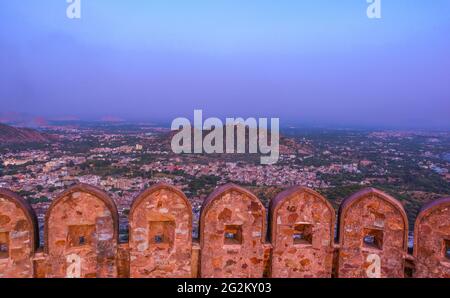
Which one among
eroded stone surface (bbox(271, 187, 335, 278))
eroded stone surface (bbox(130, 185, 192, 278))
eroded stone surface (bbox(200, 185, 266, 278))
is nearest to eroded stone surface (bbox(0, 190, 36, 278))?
eroded stone surface (bbox(130, 185, 192, 278))

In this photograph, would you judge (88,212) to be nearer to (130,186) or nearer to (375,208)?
(375,208)

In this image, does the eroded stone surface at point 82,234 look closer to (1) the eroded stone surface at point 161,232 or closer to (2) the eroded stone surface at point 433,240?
(1) the eroded stone surface at point 161,232

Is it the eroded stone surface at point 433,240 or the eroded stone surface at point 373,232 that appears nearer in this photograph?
the eroded stone surface at point 433,240

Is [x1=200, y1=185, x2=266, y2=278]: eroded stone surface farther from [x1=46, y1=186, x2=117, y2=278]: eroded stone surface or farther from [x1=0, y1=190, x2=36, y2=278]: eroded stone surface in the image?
[x1=0, y1=190, x2=36, y2=278]: eroded stone surface

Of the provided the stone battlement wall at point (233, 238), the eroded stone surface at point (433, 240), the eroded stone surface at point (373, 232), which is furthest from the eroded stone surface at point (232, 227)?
the eroded stone surface at point (433, 240)

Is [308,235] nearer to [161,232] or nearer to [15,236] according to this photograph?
[161,232]

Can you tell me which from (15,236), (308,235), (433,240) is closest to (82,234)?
(15,236)

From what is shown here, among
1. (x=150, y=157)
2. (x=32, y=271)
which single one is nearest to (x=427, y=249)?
(x=32, y=271)
